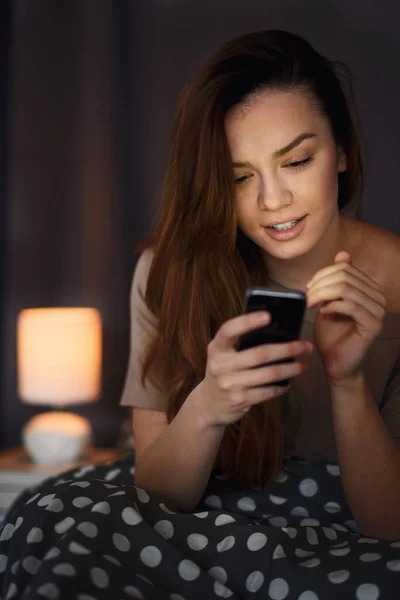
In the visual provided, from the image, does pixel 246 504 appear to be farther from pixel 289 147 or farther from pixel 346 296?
pixel 289 147

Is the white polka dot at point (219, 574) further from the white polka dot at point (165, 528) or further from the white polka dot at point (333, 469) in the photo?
the white polka dot at point (333, 469)

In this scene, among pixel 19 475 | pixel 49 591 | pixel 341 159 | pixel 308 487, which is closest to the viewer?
pixel 49 591

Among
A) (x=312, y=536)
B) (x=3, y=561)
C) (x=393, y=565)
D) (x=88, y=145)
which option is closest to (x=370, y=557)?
(x=393, y=565)

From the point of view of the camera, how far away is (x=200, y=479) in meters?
1.27

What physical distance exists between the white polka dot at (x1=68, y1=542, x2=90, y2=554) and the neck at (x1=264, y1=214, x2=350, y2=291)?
2.57 ft

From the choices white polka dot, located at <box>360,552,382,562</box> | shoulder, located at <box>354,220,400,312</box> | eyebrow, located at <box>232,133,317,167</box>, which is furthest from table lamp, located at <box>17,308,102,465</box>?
white polka dot, located at <box>360,552,382,562</box>

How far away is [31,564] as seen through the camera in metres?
0.96

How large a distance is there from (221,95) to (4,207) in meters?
1.78

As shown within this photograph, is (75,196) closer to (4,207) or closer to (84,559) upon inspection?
(4,207)

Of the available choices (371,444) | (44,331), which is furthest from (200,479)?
(44,331)

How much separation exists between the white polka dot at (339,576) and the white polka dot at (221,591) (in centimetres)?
13

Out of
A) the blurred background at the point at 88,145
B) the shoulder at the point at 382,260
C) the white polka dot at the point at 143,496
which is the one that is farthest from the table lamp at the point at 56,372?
the white polka dot at the point at 143,496

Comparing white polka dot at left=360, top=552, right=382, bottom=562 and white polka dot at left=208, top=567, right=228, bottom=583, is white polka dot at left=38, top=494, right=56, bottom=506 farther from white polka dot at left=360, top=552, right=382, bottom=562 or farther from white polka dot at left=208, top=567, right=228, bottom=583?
white polka dot at left=360, top=552, right=382, bottom=562

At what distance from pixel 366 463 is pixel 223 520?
0.29m
